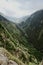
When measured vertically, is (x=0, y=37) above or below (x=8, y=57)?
above

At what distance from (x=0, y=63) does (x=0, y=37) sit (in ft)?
346

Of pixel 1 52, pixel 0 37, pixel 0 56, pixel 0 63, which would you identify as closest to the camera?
pixel 0 63

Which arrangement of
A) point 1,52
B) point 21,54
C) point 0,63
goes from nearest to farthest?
point 0,63, point 1,52, point 21,54

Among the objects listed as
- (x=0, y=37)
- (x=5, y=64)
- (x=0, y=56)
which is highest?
(x=0, y=37)

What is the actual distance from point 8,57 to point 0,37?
10298 centimetres

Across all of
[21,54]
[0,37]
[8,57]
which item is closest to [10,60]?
[8,57]

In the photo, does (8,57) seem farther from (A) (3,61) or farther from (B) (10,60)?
(A) (3,61)

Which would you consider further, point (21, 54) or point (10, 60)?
point (21, 54)

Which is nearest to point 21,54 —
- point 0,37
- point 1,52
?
point 0,37

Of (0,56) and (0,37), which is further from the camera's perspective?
(0,37)

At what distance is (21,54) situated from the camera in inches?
4240

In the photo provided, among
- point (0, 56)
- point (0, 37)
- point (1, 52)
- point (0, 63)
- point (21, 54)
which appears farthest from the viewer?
point (0, 37)

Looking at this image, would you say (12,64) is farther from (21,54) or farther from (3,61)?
(21,54)

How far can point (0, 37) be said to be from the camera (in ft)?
416
